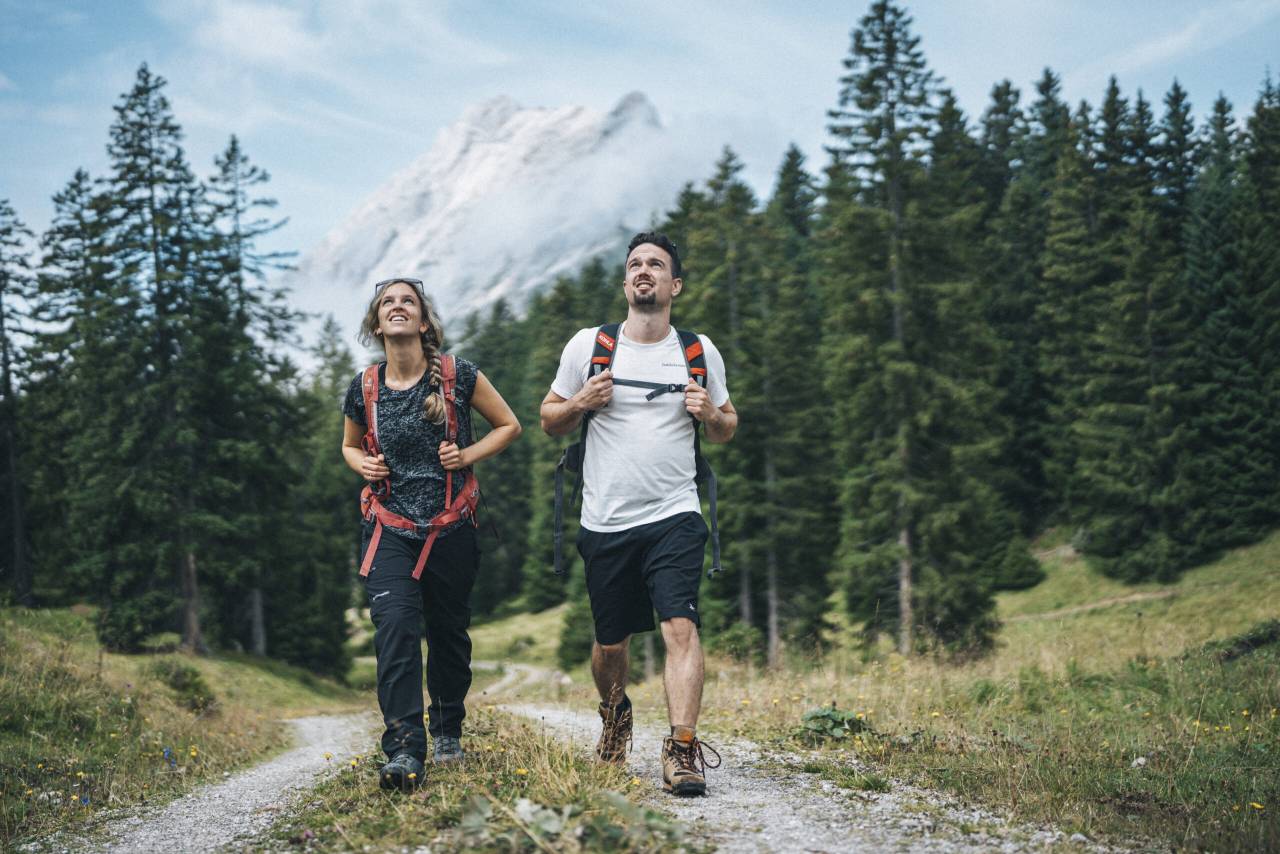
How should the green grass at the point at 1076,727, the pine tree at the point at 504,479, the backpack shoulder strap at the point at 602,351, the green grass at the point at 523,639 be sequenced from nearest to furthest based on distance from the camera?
the green grass at the point at 1076,727, the backpack shoulder strap at the point at 602,351, the green grass at the point at 523,639, the pine tree at the point at 504,479

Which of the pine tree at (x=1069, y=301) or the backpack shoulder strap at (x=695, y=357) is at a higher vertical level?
the pine tree at (x=1069, y=301)

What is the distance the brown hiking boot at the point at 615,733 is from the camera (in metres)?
4.64

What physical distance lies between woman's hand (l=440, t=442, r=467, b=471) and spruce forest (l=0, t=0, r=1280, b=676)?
27.2 ft

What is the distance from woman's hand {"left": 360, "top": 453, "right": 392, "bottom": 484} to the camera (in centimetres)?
470

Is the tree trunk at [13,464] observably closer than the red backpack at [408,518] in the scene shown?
No

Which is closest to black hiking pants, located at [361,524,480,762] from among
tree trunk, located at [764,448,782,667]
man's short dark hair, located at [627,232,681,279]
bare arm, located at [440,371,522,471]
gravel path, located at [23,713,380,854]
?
bare arm, located at [440,371,522,471]

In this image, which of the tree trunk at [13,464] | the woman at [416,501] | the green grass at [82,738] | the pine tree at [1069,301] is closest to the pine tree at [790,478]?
the pine tree at [1069,301]

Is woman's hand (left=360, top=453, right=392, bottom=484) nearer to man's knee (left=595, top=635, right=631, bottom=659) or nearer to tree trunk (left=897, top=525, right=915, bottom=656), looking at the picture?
man's knee (left=595, top=635, right=631, bottom=659)

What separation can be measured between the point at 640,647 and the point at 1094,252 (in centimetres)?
2532

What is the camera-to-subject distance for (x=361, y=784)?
15.1 feet

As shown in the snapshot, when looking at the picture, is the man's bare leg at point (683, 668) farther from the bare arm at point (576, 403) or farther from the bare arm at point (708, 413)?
the bare arm at point (576, 403)

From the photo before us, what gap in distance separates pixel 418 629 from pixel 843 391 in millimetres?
21291

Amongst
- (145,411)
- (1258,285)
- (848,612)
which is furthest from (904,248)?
(145,411)

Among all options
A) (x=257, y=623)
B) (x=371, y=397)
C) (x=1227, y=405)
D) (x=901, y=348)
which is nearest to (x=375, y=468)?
(x=371, y=397)
